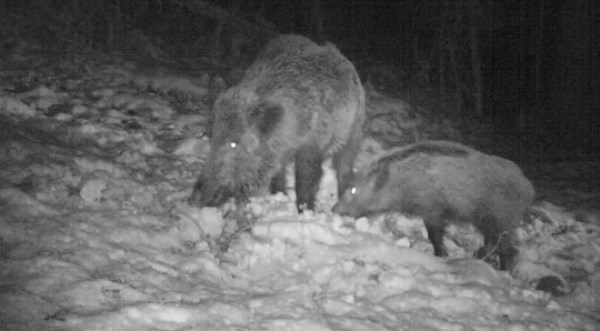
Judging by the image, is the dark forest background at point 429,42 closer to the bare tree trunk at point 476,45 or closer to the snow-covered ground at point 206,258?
the bare tree trunk at point 476,45

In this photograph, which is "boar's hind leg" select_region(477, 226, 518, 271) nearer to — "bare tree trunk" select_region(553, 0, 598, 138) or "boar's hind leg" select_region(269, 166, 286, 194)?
"boar's hind leg" select_region(269, 166, 286, 194)

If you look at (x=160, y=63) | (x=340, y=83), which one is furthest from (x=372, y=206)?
(x=160, y=63)

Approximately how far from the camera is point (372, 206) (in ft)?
18.3

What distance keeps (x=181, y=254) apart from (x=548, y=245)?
3428mm

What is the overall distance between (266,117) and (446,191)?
195 cm

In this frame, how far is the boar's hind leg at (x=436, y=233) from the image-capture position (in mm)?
4828

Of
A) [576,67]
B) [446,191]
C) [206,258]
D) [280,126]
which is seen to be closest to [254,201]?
[280,126]

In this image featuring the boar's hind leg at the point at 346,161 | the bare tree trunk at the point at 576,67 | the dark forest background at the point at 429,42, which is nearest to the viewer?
the boar's hind leg at the point at 346,161

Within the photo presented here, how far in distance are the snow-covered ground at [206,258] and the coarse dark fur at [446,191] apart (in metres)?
0.20

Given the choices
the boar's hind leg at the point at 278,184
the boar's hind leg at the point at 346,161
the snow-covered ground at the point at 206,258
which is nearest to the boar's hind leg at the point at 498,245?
the snow-covered ground at the point at 206,258

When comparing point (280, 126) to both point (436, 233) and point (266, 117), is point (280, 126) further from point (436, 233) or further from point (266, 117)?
point (436, 233)

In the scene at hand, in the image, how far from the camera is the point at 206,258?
3576 millimetres

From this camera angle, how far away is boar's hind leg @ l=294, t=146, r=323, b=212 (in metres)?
5.15

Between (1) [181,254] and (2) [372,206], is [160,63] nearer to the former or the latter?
(2) [372,206]
